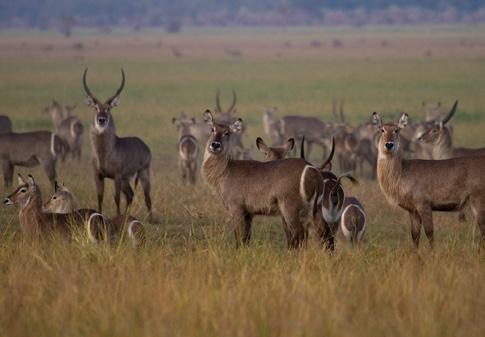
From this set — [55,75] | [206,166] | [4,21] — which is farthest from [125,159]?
[4,21]

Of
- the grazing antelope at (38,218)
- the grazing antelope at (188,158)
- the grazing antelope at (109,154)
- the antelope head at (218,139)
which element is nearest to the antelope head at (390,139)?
the antelope head at (218,139)

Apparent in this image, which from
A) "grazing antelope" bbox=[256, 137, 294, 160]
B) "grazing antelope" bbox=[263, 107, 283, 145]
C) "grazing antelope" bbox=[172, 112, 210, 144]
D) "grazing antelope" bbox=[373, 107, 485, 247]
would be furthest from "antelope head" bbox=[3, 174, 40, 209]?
"grazing antelope" bbox=[263, 107, 283, 145]

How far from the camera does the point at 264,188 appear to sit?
8.06 meters

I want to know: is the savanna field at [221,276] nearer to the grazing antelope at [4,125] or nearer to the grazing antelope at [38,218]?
the grazing antelope at [38,218]

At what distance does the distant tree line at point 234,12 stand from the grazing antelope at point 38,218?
98.1 m

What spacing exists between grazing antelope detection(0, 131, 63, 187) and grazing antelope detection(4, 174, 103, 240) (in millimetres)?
4713

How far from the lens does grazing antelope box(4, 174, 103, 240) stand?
8.00m

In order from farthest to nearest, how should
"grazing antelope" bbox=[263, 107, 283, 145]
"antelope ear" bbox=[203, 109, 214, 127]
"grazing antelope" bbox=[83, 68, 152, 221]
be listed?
1. "grazing antelope" bbox=[263, 107, 283, 145]
2. "grazing antelope" bbox=[83, 68, 152, 221]
3. "antelope ear" bbox=[203, 109, 214, 127]

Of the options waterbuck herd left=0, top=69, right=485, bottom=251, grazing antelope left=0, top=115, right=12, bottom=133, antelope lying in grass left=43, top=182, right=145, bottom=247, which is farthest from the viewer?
grazing antelope left=0, top=115, right=12, bottom=133

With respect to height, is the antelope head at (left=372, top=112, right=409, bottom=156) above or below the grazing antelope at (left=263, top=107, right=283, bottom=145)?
above

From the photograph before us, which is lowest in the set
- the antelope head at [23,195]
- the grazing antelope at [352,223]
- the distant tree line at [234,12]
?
the grazing antelope at [352,223]

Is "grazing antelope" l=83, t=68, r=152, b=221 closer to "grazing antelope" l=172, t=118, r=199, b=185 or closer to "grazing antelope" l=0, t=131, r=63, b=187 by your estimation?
"grazing antelope" l=0, t=131, r=63, b=187

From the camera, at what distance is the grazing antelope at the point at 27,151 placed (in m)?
13.2

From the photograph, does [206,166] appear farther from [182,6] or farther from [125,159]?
[182,6]
